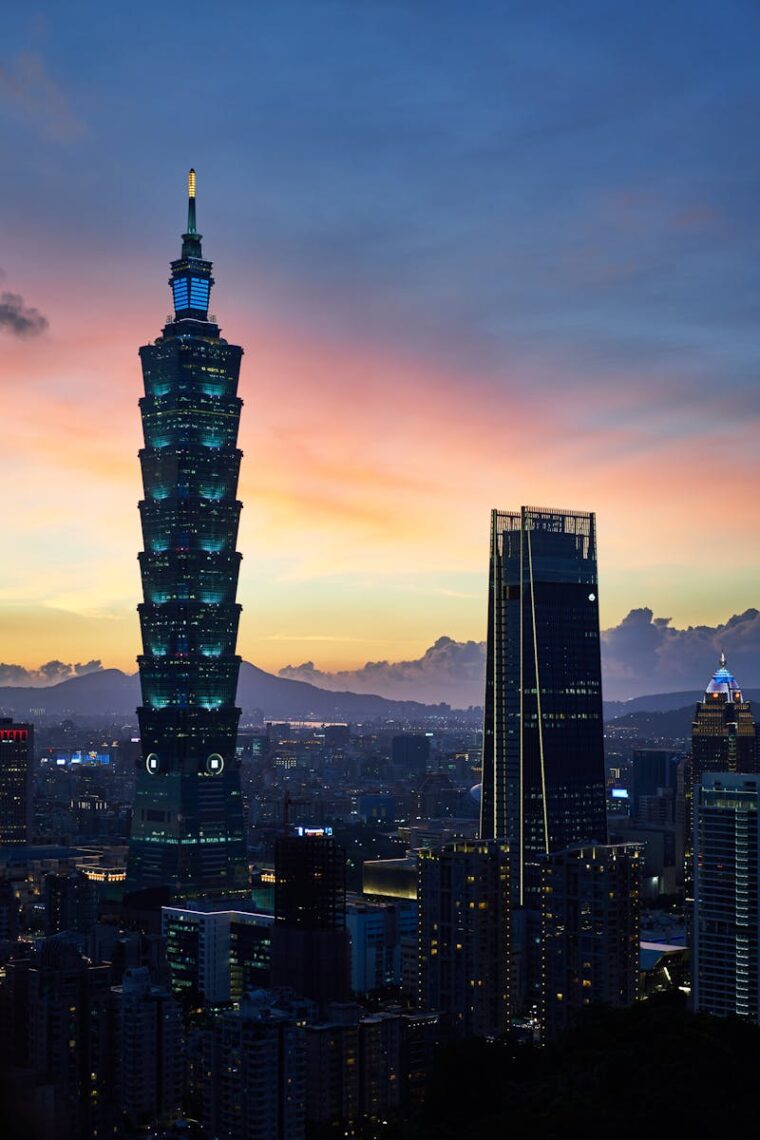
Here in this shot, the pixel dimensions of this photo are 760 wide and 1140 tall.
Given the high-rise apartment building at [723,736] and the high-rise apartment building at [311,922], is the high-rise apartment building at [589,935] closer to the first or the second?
the high-rise apartment building at [311,922]

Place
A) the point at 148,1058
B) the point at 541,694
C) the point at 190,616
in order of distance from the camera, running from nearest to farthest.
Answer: the point at 148,1058, the point at 541,694, the point at 190,616

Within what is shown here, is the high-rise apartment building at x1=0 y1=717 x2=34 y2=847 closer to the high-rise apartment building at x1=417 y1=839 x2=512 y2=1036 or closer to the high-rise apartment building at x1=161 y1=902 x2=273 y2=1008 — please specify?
the high-rise apartment building at x1=161 y1=902 x2=273 y2=1008

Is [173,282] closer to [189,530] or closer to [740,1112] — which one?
[189,530]

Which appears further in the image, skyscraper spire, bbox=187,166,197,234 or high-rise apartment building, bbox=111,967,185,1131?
skyscraper spire, bbox=187,166,197,234

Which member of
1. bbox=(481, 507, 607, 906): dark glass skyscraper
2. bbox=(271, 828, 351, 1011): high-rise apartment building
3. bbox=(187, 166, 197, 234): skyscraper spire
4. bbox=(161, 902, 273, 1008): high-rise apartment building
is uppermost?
bbox=(187, 166, 197, 234): skyscraper spire

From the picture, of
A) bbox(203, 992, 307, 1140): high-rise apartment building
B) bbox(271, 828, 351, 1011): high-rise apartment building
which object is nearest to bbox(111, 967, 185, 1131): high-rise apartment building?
bbox(203, 992, 307, 1140): high-rise apartment building

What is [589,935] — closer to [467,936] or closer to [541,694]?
[467,936]

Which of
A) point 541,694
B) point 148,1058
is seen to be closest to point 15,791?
point 541,694
